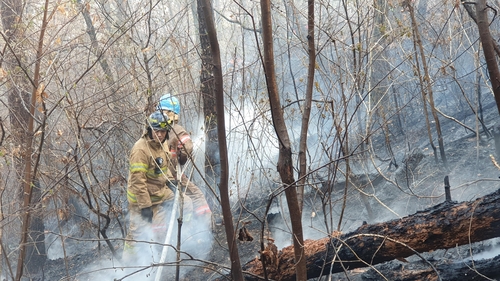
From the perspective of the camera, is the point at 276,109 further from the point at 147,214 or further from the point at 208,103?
the point at 208,103

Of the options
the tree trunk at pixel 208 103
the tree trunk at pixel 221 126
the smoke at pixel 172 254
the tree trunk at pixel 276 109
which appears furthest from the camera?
the tree trunk at pixel 208 103

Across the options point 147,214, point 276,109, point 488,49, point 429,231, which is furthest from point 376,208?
point 276,109

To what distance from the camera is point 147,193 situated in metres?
6.32

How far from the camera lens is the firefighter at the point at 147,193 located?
6.22 meters

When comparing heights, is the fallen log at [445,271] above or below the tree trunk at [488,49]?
below

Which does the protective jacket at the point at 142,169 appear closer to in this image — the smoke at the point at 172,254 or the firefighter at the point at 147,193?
the firefighter at the point at 147,193

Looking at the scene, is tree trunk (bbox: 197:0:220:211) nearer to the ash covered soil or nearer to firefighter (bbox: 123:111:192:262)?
the ash covered soil

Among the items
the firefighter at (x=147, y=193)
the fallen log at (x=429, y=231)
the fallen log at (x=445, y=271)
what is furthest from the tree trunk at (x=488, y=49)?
the firefighter at (x=147, y=193)

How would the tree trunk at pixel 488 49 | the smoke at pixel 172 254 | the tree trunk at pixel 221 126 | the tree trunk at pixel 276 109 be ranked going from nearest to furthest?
the tree trunk at pixel 221 126 → the tree trunk at pixel 276 109 → the tree trunk at pixel 488 49 → the smoke at pixel 172 254

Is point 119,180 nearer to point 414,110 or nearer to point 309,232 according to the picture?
point 309,232

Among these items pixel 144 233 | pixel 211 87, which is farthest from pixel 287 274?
pixel 211 87

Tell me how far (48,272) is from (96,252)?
0.93m

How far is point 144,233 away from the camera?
6465mm

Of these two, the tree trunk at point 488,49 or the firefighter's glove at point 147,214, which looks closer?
the tree trunk at point 488,49
